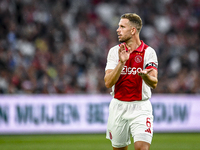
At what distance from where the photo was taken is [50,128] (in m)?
12.1

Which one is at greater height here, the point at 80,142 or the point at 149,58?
the point at 149,58

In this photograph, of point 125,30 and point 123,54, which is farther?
point 125,30

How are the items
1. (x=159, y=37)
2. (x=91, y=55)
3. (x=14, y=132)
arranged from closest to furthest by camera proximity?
(x=14, y=132), (x=91, y=55), (x=159, y=37)

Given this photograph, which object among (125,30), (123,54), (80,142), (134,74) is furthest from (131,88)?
(80,142)

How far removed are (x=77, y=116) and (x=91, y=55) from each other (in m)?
3.48

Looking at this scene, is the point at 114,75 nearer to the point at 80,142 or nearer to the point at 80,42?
the point at 80,142

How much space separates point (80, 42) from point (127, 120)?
10342 millimetres

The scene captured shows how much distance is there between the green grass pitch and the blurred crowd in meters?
1.85

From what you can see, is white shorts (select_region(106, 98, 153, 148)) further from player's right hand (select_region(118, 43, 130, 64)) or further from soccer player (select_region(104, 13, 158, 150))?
player's right hand (select_region(118, 43, 130, 64))

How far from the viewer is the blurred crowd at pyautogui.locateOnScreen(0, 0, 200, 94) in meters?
13.3

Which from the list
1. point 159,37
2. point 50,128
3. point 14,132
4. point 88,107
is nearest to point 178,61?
point 159,37

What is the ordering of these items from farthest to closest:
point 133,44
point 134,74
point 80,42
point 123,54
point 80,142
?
point 80,42 → point 80,142 → point 133,44 → point 134,74 → point 123,54

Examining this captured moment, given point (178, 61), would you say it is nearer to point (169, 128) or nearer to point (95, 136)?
point (169, 128)

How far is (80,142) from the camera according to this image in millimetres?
10734
